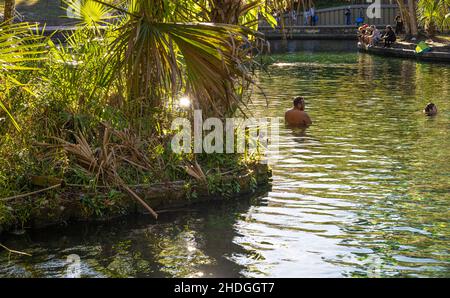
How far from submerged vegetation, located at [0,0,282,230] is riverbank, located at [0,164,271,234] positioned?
0.03 metres

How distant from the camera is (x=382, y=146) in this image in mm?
18094

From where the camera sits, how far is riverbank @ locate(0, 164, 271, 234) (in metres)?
11.8

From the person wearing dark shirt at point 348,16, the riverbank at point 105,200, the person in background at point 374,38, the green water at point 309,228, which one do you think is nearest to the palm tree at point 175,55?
the riverbank at point 105,200

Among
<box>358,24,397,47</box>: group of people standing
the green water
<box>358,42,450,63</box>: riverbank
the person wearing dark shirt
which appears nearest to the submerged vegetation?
the green water

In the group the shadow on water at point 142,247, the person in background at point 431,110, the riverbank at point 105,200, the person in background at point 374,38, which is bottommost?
the shadow on water at point 142,247

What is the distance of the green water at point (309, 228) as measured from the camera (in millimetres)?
10250

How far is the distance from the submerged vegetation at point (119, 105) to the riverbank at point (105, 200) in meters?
0.03

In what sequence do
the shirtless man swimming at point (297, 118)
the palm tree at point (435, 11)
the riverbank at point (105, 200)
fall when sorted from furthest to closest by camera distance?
the palm tree at point (435, 11), the shirtless man swimming at point (297, 118), the riverbank at point (105, 200)

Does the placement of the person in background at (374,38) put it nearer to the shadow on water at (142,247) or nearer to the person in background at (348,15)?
the person in background at (348,15)

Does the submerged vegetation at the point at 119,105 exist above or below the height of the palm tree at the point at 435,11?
below

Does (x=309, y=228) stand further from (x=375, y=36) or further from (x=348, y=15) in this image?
(x=348, y=15)

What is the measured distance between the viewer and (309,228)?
1183 centimetres

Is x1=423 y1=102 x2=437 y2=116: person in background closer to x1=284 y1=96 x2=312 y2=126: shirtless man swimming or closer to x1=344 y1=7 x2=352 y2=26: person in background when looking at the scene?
x1=284 y1=96 x2=312 y2=126: shirtless man swimming

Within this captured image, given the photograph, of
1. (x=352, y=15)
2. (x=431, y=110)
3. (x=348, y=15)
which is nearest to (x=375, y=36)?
(x=348, y=15)
